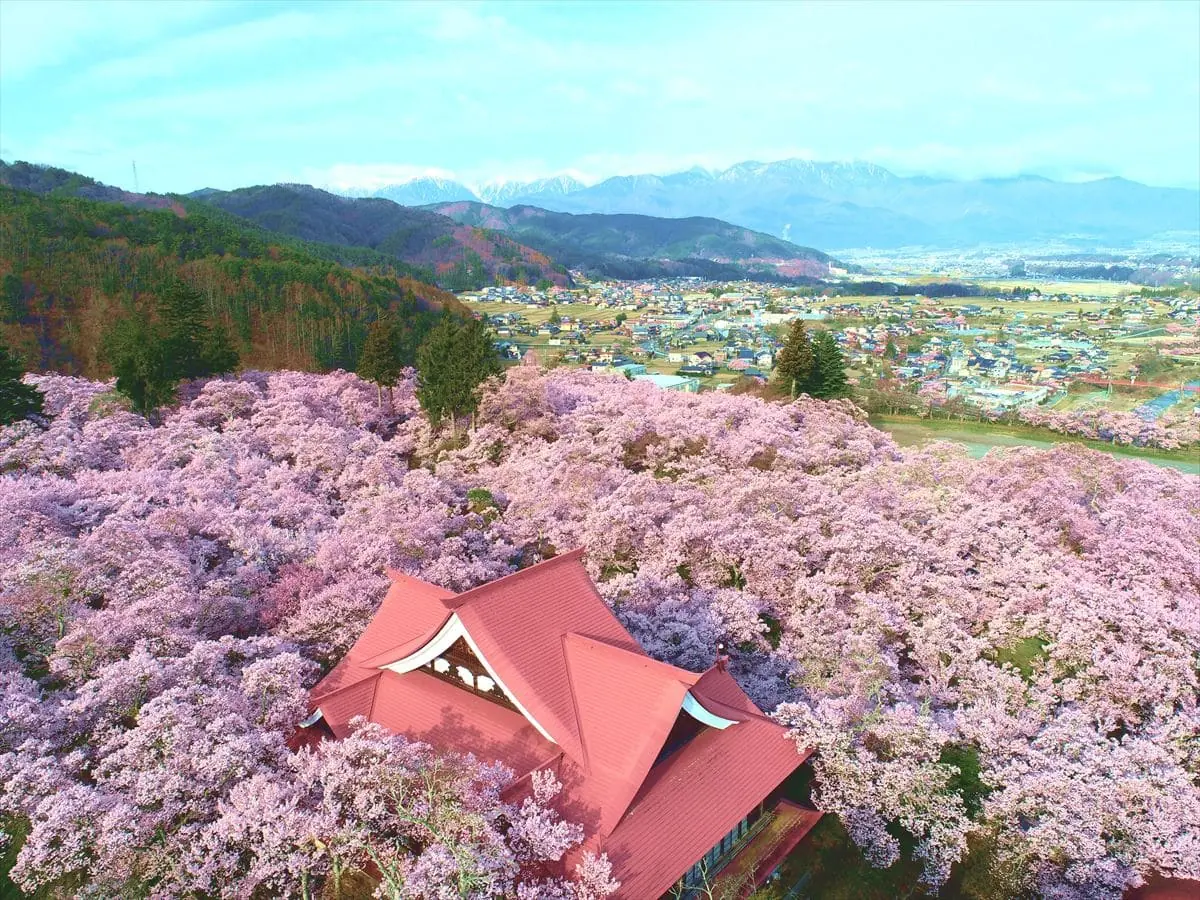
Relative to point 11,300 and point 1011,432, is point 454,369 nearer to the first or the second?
point 11,300

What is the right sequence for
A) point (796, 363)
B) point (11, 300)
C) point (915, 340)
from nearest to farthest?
point (796, 363) < point (11, 300) < point (915, 340)

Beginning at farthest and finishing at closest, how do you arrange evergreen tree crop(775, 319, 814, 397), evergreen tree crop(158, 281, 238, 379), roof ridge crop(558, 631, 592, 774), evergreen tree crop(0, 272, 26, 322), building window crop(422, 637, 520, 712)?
evergreen tree crop(0, 272, 26, 322)
evergreen tree crop(775, 319, 814, 397)
evergreen tree crop(158, 281, 238, 379)
building window crop(422, 637, 520, 712)
roof ridge crop(558, 631, 592, 774)

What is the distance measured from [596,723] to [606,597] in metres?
8.30

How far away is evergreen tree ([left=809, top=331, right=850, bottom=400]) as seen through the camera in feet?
162

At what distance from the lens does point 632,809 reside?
1320 centimetres

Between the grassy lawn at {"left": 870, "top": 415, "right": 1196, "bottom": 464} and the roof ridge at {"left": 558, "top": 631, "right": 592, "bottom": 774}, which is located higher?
the roof ridge at {"left": 558, "top": 631, "right": 592, "bottom": 774}

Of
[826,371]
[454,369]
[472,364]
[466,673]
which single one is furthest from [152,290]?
[466,673]

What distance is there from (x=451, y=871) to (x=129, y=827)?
18.9 ft

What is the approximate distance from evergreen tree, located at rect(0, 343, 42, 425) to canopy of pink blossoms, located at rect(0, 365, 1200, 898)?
2101mm

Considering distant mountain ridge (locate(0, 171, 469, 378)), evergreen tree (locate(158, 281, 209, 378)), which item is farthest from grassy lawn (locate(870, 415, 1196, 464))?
evergreen tree (locate(158, 281, 209, 378))

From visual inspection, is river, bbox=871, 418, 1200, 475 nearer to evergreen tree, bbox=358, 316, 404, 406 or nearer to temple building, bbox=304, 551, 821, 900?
evergreen tree, bbox=358, 316, 404, 406

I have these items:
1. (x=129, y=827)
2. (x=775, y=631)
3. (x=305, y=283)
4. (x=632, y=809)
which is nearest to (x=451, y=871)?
(x=632, y=809)

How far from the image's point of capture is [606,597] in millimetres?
22328

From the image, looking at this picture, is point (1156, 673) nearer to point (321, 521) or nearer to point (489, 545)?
point (489, 545)
